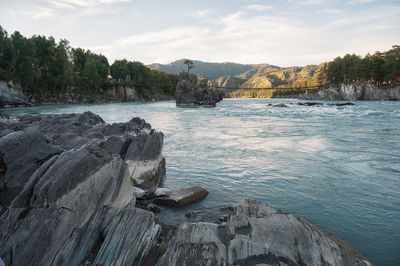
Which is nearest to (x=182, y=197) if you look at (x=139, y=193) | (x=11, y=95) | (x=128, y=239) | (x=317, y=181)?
(x=139, y=193)

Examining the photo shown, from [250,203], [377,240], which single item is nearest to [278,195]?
[377,240]

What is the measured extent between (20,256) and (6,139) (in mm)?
3414

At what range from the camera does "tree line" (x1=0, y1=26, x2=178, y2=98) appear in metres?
56.8

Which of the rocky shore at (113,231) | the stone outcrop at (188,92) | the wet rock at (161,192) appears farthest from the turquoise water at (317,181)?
the stone outcrop at (188,92)

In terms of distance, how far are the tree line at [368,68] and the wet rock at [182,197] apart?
367 ft

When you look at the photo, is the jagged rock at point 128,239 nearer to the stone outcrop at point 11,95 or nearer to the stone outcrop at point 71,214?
the stone outcrop at point 71,214

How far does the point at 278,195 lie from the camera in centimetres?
695

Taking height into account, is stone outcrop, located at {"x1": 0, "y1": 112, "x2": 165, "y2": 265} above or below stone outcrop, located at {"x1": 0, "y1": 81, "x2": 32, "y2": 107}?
below

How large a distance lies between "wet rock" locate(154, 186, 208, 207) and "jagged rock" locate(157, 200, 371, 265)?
2.24 m

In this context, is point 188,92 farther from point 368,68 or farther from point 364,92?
point 368,68

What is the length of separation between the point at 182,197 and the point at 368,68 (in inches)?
4751

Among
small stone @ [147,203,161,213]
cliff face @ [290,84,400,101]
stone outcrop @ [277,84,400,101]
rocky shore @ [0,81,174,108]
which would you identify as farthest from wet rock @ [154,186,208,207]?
cliff face @ [290,84,400,101]

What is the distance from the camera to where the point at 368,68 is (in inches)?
3836

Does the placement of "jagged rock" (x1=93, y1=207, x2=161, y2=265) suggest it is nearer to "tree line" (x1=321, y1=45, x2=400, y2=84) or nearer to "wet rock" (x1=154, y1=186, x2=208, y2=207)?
"wet rock" (x1=154, y1=186, x2=208, y2=207)
